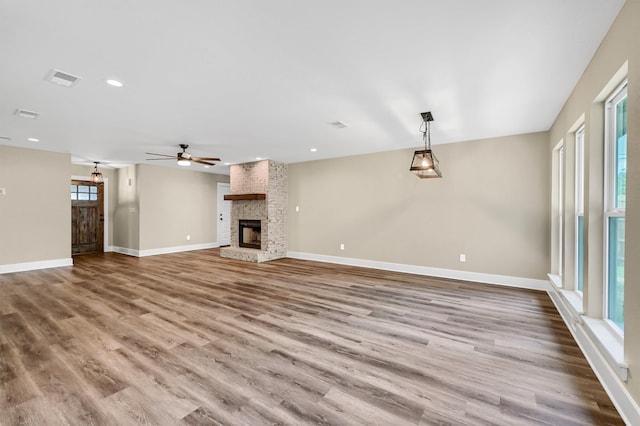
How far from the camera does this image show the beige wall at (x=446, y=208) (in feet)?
15.4

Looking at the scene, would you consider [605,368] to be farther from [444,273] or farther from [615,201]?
[444,273]

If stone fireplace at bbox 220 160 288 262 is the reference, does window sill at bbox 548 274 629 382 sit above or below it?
below

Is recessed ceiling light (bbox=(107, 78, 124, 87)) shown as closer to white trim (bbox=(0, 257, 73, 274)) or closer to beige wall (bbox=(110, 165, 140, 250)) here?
white trim (bbox=(0, 257, 73, 274))

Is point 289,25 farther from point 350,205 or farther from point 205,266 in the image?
point 205,266

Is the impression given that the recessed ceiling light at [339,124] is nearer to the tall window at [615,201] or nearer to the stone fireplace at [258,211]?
the tall window at [615,201]

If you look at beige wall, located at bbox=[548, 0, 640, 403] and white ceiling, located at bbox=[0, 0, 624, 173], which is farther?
white ceiling, located at bbox=[0, 0, 624, 173]

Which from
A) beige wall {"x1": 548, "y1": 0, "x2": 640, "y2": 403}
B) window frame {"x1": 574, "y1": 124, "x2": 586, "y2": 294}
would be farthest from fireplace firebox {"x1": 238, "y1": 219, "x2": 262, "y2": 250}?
beige wall {"x1": 548, "y1": 0, "x2": 640, "y2": 403}

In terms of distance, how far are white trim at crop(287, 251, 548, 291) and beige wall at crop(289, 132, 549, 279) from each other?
91 millimetres

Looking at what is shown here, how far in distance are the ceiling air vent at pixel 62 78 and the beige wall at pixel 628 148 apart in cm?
442

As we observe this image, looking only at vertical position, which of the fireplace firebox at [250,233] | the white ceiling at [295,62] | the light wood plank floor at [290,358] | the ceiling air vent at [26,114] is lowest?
the light wood plank floor at [290,358]

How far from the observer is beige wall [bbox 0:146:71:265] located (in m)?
5.73

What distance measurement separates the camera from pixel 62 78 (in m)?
2.75

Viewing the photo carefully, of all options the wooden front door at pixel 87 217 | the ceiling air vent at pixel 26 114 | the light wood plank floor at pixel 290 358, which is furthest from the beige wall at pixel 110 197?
the ceiling air vent at pixel 26 114

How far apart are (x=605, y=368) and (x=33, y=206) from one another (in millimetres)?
9251
